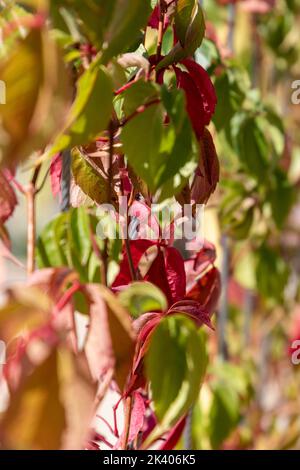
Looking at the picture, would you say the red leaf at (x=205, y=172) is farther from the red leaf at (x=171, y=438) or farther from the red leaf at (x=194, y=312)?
the red leaf at (x=171, y=438)

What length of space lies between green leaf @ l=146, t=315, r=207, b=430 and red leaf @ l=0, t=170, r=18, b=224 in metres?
0.14

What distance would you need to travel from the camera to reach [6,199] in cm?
54

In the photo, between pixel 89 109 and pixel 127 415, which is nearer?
pixel 89 109

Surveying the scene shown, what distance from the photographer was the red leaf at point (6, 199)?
20.1 inches

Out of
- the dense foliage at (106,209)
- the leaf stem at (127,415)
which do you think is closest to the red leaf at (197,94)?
the dense foliage at (106,209)

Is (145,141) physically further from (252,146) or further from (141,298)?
Answer: (252,146)

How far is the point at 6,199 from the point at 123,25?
0.60 ft

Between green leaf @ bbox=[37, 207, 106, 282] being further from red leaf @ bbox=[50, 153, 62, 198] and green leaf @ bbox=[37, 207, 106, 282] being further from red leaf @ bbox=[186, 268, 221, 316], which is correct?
red leaf @ bbox=[186, 268, 221, 316]

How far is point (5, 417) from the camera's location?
35cm

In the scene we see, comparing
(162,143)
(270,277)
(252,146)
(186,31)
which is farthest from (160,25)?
→ (270,277)

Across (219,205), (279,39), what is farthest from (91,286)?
(279,39)

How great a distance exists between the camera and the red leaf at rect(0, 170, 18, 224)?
510mm

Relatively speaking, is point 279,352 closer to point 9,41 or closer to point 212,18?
point 212,18

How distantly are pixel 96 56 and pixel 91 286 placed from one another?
0.12 metres
